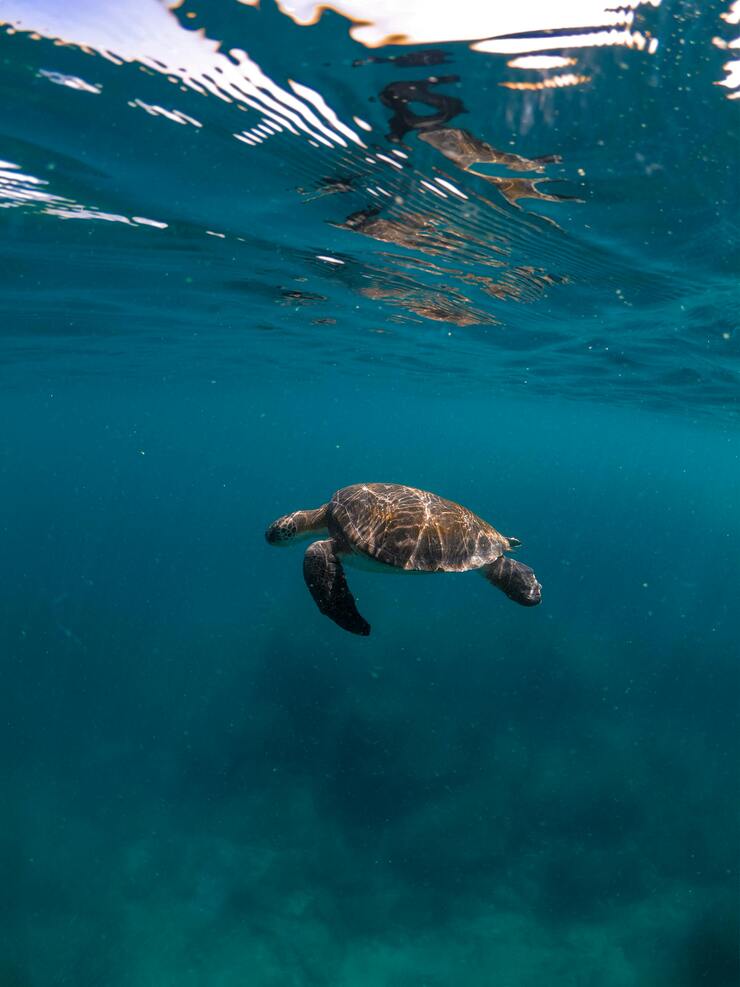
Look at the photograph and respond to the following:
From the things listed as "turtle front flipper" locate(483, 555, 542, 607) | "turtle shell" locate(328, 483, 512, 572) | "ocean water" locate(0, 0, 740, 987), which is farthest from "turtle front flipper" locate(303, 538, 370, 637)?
"ocean water" locate(0, 0, 740, 987)

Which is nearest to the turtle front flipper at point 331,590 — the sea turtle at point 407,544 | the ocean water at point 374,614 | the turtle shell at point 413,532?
the sea turtle at point 407,544

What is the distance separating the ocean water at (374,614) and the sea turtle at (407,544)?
17.4 feet

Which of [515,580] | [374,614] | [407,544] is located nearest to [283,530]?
[407,544]

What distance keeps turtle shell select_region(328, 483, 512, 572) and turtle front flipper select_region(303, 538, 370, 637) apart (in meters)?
0.65

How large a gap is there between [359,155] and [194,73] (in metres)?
2.58

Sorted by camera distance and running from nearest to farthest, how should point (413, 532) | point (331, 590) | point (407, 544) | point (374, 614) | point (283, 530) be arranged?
point (331, 590), point (407, 544), point (413, 532), point (283, 530), point (374, 614)

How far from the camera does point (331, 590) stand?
7395mm

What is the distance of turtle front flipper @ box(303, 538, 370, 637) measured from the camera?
707cm

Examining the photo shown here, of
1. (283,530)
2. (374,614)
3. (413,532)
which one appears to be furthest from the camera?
(374,614)

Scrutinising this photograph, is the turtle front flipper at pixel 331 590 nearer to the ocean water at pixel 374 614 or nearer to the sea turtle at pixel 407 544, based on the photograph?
the sea turtle at pixel 407 544

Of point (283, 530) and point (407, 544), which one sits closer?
point (407, 544)

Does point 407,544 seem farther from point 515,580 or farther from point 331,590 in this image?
point 515,580

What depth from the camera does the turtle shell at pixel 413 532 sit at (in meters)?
8.09

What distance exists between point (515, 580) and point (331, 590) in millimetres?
2838
